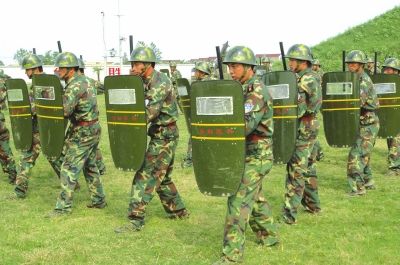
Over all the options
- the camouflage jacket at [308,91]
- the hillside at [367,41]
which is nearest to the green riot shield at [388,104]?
the camouflage jacket at [308,91]

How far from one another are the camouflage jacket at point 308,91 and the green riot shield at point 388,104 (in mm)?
3005

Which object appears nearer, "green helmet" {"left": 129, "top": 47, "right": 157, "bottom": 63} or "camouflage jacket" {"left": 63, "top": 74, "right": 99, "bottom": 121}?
"green helmet" {"left": 129, "top": 47, "right": 157, "bottom": 63}

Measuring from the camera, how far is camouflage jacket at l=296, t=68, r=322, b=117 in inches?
238

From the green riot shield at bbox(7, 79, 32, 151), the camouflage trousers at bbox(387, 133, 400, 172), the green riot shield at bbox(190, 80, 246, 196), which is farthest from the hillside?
the green riot shield at bbox(190, 80, 246, 196)

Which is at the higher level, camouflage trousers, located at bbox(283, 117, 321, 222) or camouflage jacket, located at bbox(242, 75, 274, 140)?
camouflage jacket, located at bbox(242, 75, 274, 140)

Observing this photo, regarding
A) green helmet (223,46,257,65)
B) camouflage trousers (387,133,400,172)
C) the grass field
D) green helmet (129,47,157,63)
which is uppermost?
green helmet (129,47,157,63)

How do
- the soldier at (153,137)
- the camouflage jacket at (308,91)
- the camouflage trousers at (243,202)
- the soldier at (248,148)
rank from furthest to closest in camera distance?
the camouflage jacket at (308,91)
the soldier at (153,137)
the camouflage trousers at (243,202)
the soldier at (248,148)

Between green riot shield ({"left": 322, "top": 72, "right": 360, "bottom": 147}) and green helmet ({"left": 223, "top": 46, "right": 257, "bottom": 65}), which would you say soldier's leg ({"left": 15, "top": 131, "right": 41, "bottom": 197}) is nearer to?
green helmet ({"left": 223, "top": 46, "right": 257, "bottom": 65})

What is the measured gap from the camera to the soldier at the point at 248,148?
15.2 ft

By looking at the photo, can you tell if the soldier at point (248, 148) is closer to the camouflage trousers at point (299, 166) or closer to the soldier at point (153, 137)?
the soldier at point (153, 137)

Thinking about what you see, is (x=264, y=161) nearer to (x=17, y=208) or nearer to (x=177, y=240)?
(x=177, y=240)

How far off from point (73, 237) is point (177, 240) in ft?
3.80

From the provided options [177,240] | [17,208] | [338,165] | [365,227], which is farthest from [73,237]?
[338,165]

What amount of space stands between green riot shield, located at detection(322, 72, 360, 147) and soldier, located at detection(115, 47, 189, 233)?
95.1 inches
